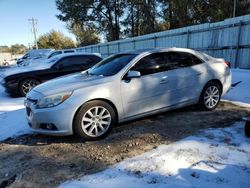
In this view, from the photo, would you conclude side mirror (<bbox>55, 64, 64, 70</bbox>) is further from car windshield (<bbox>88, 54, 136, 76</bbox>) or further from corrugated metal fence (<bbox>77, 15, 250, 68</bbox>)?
corrugated metal fence (<bbox>77, 15, 250, 68</bbox>)

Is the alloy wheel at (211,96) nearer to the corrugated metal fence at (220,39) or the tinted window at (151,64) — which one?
the tinted window at (151,64)

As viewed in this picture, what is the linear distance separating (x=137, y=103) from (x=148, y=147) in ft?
3.50

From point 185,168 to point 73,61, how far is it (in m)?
7.84

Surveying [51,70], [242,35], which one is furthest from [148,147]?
[242,35]

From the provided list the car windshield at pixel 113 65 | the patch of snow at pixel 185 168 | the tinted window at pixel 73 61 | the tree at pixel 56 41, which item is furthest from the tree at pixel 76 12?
the patch of snow at pixel 185 168

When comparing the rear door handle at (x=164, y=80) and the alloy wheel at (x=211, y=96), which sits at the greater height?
the rear door handle at (x=164, y=80)

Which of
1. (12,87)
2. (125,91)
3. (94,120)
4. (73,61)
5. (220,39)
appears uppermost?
(220,39)

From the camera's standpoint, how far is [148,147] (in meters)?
4.40

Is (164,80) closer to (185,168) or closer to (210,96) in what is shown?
(210,96)

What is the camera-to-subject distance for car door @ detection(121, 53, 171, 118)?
512 centimetres

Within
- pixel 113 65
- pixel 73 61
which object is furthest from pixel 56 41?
pixel 113 65

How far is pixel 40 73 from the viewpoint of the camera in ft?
32.6

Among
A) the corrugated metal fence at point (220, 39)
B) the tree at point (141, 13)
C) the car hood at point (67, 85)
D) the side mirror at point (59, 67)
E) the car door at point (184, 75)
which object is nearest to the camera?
the car hood at point (67, 85)

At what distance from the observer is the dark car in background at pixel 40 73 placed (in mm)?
9586
